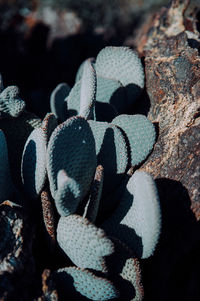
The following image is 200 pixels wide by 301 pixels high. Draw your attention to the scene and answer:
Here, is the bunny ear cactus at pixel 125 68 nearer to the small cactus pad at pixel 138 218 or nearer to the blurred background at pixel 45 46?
the small cactus pad at pixel 138 218

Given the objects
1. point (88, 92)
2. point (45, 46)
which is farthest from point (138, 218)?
point (45, 46)

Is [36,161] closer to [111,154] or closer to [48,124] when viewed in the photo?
[48,124]

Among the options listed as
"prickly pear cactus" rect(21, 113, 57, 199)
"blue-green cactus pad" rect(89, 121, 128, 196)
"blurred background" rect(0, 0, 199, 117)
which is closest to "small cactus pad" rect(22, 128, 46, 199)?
"prickly pear cactus" rect(21, 113, 57, 199)

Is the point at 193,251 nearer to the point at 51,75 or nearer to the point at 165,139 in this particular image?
the point at 165,139

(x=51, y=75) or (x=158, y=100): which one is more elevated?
(x=158, y=100)

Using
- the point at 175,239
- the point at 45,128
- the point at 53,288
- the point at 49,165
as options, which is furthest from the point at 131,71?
the point at 53,288

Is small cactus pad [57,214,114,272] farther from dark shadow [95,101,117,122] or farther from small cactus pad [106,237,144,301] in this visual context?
dark shadow [95,101,117,122]
